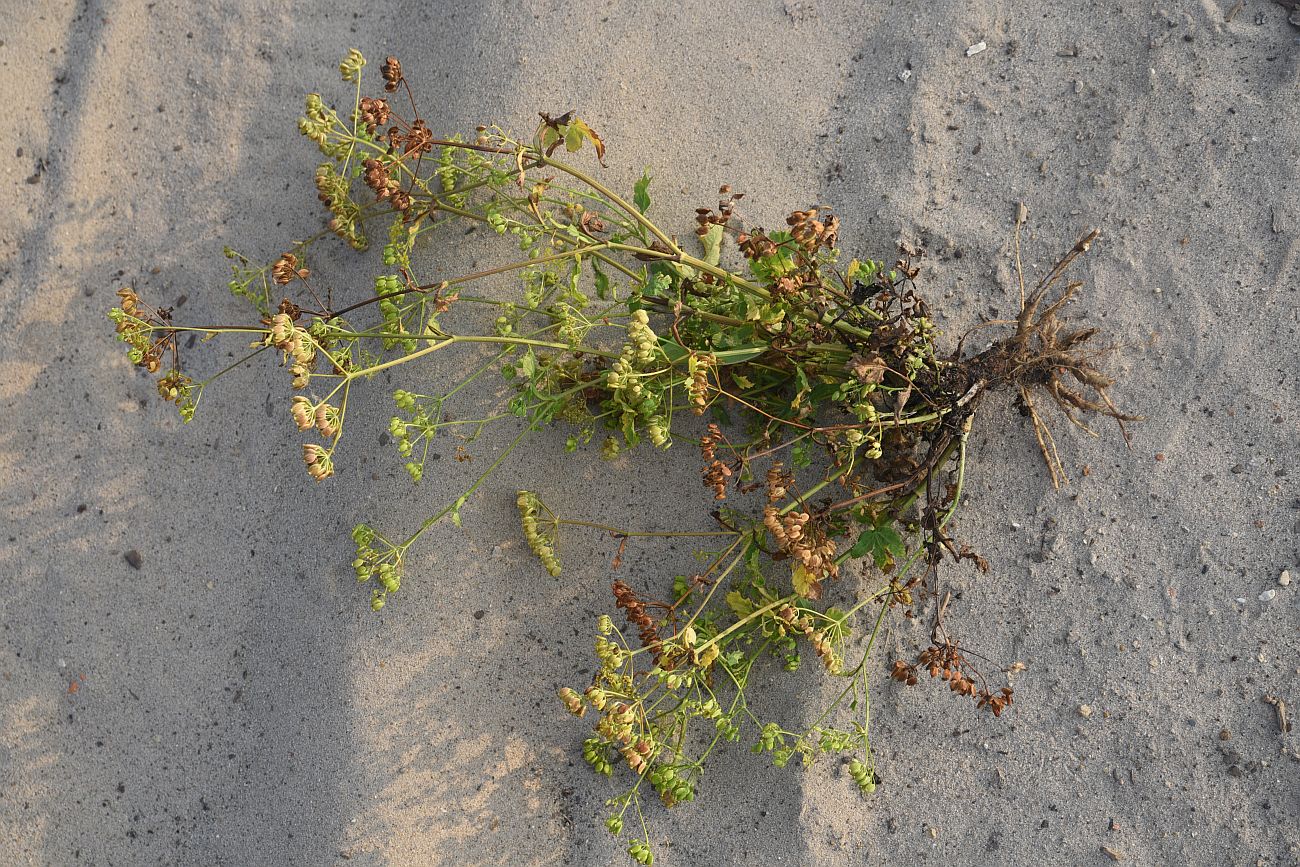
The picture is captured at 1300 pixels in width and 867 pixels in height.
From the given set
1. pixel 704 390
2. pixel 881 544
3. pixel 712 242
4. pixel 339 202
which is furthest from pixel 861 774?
pixel 339 202

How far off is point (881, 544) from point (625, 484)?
0.74 m

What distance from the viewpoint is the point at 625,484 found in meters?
2.70

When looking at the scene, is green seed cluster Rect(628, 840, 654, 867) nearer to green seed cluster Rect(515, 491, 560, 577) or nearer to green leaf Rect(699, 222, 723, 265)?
green seed cluster Rect(515, 491, 560, 577)

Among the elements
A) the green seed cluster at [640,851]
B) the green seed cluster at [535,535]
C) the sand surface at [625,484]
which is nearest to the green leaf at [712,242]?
the sand surface at [625,484]

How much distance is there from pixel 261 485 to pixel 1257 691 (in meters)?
2.74

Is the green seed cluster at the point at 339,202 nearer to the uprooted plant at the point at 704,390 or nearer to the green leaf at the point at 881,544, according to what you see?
the uprooted plant at the point at 704,390

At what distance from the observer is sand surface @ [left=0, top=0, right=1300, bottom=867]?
252 cm

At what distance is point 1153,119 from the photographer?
104 inches

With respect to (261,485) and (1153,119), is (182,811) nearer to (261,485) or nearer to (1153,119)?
(261,485)

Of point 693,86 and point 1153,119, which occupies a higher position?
point 1153,119

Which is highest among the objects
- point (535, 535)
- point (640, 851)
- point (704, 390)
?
point (704, 390)

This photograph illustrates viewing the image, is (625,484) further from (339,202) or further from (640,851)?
(339,202)

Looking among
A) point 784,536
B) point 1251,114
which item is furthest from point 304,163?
point 1251,114

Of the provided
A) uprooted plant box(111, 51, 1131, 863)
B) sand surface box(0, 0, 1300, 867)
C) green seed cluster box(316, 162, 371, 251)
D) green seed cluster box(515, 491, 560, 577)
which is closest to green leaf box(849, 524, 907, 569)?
uprooted plant box(111, 51, 1131, 863)
